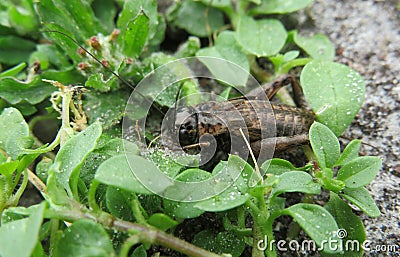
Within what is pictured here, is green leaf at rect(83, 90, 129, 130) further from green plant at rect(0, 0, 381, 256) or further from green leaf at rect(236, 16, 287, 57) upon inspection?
green leaf at rect(236, 16, 287, 57)

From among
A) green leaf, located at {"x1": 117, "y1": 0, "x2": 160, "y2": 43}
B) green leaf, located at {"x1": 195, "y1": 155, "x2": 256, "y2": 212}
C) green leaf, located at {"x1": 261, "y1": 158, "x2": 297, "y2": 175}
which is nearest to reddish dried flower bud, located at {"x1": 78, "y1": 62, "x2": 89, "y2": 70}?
green leaf, located at {"x1": 117, "y1": 0, "x2": 160, "y2": 43}

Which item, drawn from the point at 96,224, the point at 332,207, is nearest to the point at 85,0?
the point at 96,224

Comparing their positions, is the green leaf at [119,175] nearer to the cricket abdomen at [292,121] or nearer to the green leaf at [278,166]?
Answer: the green leaf at [278,166]

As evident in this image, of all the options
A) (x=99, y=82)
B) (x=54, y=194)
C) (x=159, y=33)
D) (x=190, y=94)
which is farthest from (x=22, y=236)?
(x=159, y=33)

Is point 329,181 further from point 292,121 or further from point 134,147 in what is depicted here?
point 134,147

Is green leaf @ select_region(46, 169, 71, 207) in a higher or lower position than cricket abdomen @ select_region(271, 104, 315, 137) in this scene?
higher

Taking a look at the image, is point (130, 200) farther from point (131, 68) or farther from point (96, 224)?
point (131, 68)

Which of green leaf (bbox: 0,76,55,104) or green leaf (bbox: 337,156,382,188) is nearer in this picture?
green leaf (bbox: 337,156,382,188)
